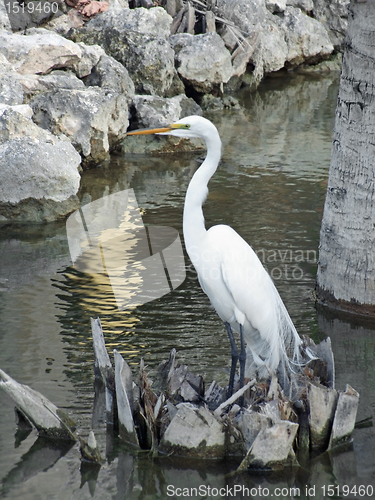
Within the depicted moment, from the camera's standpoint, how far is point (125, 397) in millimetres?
3518

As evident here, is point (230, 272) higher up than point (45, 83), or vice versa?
point (45, 83)

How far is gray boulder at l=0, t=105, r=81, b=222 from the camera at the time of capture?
7.33m

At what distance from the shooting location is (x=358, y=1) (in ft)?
15.8

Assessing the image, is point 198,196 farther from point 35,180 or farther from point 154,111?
point 154,111

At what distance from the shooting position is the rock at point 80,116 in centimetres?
912

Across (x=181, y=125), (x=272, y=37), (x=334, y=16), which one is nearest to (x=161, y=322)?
(x=181, y=125)

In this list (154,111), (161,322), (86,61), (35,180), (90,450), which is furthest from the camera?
(86,61)

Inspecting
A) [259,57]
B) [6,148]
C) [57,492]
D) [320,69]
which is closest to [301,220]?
[6,148]

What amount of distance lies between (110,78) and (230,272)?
7681 mm

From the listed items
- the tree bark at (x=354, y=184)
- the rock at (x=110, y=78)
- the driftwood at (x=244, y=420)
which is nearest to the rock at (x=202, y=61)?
the rock at (x=110, y=78)

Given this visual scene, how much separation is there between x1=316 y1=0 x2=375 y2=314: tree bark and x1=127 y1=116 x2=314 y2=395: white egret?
4.44 ft

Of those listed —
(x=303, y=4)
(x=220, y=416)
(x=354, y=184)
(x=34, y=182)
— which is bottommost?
(x=220, y=416)

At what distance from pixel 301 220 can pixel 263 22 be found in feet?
35.9

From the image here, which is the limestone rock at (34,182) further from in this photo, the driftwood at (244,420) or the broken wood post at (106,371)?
the driftwood at (244,420)
